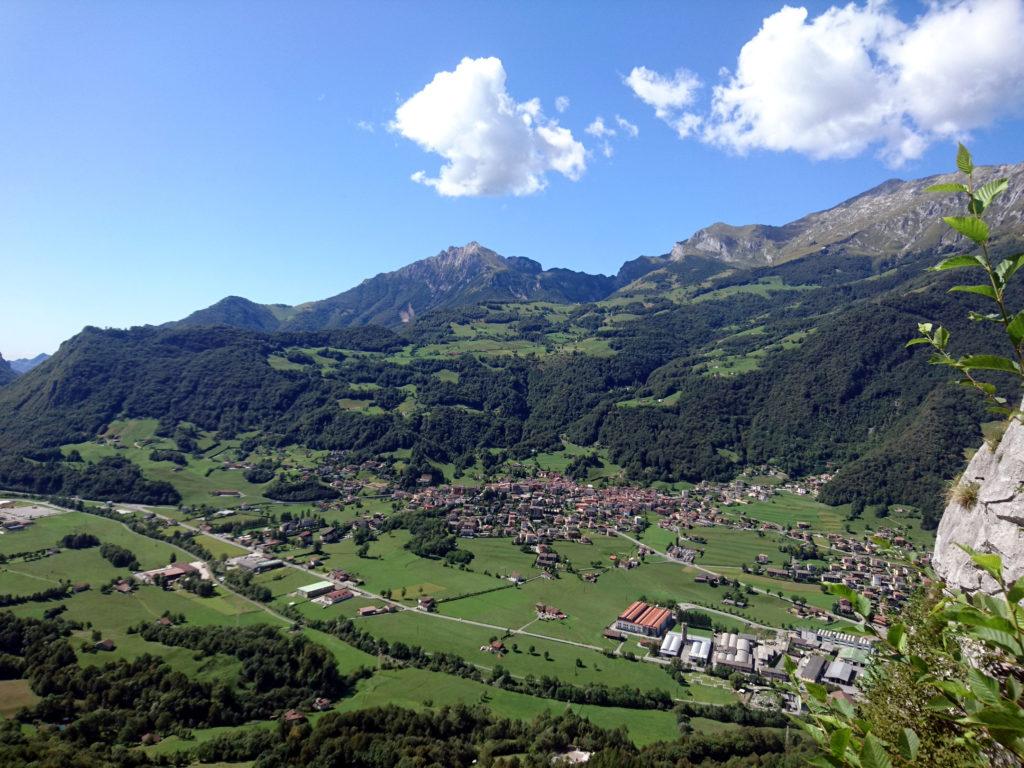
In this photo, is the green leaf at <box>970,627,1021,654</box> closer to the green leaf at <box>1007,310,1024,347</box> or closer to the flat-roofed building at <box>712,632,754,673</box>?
the green leaf at <box>1007,310,1024,347</box>

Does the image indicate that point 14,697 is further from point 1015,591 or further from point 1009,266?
point 1009,266

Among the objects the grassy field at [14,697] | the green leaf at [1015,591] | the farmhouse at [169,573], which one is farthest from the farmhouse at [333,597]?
the green leaf at [1015,591]

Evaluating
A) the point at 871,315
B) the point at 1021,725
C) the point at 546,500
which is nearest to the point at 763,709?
the point at 1021,725

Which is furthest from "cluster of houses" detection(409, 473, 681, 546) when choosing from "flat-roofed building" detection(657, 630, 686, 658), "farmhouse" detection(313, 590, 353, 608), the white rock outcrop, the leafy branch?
the leafy branch

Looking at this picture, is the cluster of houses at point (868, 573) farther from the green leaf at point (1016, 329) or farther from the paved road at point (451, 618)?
the green leaf at point (1016, 329)

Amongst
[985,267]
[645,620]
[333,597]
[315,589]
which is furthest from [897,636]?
[315,589]
